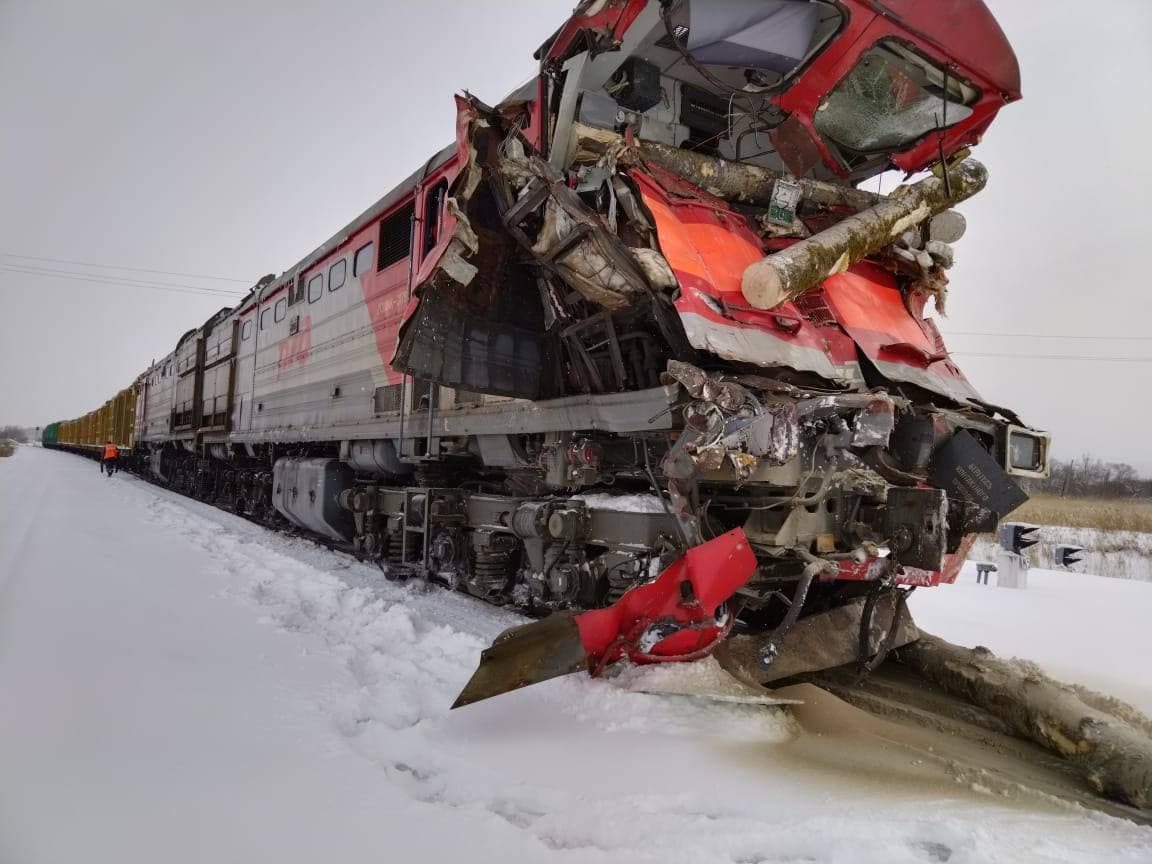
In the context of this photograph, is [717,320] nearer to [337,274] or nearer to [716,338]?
[716,338]

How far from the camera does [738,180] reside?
404 cm

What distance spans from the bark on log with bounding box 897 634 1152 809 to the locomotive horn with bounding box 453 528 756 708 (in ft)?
5.03

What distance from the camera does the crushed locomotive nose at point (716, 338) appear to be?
3.10m

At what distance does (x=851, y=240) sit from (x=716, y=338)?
1.27 metres

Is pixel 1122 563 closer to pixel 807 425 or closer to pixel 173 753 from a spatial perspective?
pixel 807 425

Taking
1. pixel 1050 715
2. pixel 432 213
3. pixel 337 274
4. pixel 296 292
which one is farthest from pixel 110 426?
pixel 1050 715

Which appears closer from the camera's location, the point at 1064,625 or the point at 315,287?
the point at 1064,625

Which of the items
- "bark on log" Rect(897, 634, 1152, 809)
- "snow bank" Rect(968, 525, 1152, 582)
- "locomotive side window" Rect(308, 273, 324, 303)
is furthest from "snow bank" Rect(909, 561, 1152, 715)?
"locomotive side window" Rect(308, 273, 324, 303)

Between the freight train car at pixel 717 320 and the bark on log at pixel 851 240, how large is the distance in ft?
0.06

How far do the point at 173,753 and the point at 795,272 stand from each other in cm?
331

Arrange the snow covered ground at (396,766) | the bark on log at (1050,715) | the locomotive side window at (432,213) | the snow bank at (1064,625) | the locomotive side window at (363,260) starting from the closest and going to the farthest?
the snow covered ground at (396,766)
the bark on log at (1050,715)
the snow bank at (1064,625)
the locomotive side window at (432,213)
the locomotive side window at (363,260)

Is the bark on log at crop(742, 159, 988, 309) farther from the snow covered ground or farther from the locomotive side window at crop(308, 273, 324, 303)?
the locomotive side window at crop(308, 273, 324, 303)

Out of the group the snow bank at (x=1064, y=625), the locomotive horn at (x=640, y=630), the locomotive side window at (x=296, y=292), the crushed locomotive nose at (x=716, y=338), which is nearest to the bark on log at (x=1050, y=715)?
the crushed locomotive nose at (x=716, y=338)

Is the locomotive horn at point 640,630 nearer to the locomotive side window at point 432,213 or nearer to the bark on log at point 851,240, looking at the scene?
the bark on log at point 851,240
